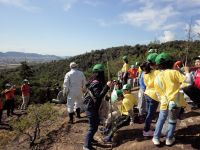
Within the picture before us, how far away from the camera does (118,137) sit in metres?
8.23

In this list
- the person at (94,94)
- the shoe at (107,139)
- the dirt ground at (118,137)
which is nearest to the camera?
the dirt ground at (118,137)

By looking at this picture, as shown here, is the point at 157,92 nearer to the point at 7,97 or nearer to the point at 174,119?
the point at 174,119

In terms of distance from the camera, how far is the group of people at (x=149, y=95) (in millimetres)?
6372

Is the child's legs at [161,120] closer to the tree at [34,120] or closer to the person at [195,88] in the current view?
the person at [195,88]

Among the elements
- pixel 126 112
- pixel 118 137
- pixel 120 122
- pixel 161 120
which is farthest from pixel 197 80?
pixel 118 137

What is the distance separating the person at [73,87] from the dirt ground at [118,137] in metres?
0.58

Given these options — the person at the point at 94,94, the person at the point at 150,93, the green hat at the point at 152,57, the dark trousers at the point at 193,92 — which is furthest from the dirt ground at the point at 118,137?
the green hat at the point at 152,57

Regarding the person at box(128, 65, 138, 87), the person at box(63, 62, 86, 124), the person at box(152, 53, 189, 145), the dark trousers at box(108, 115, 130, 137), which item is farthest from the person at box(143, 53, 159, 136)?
the person at box(128, 65, 138, 87)

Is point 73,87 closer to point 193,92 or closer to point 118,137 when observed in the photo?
point 118,137

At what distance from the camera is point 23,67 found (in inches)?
2500

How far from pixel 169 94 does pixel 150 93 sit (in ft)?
3.15

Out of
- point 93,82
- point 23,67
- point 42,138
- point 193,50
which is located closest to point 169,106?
point 93,82

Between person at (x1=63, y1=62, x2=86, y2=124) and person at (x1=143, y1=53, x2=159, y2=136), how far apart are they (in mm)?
3152

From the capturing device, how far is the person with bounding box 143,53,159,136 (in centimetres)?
725
